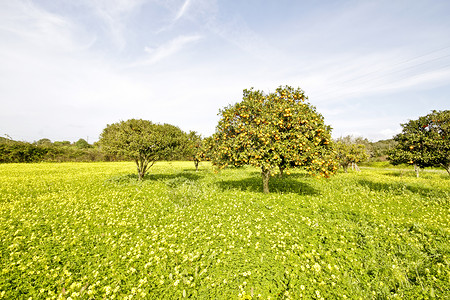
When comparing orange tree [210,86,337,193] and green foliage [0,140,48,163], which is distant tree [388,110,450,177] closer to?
orange tree [210,86,337,193]

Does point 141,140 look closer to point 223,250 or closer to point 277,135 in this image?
point 277,135

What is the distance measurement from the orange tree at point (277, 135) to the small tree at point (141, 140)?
9103mm

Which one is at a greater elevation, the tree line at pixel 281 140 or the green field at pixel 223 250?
the tree line at pixel 281 140

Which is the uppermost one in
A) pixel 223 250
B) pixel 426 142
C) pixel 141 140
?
pixel 141 140

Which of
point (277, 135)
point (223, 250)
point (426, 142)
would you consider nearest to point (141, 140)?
point (277, 135)

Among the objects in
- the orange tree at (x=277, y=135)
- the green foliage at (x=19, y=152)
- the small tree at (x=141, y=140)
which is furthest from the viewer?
the green foliage at (x=19, y=152)

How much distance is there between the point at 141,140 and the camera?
19812mm

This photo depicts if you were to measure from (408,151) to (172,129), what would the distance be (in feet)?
76.7

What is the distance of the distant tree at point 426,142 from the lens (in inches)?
575

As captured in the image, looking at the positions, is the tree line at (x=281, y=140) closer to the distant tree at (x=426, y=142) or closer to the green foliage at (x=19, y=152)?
the distant tree at (x=426, y=142)

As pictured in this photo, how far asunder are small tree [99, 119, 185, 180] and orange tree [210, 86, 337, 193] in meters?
9.10

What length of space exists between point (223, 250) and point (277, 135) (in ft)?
25.3

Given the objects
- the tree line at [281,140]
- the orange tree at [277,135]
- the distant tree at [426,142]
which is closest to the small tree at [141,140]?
the tree line at [281,140]

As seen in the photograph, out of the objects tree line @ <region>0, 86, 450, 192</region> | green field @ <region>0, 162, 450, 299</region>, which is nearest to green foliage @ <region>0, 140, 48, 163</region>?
tree line @ <region>0, 86, 450, 192</region>
